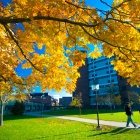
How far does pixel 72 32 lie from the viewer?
4320 mm

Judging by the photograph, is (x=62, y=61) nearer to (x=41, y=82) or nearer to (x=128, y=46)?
(x=41, y=82)

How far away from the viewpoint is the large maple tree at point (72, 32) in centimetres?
404

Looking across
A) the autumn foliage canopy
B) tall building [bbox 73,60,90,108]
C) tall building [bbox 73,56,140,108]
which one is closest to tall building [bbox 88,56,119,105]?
tall building [bbox 73,56,140,108]

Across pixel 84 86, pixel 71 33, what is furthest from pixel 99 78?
pixel 71 33

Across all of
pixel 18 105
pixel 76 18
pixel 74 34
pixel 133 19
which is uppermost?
pixel 76 18

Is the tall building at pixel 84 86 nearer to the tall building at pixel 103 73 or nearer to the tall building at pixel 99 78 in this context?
the tall building at pixel 99 78

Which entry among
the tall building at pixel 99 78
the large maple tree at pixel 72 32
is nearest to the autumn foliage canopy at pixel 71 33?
the large maple tree at pixel 72 32

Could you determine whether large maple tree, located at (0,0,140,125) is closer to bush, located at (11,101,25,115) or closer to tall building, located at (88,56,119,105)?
bush, located at (11,101,25,115)

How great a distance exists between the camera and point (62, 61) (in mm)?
5820

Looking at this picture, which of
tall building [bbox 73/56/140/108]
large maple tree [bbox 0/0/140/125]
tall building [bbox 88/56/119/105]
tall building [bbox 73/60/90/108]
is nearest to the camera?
large maple tree [bbox 0/0/140/125]

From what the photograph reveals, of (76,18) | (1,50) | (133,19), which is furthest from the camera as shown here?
(1,50)

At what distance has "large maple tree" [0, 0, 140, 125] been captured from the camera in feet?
13.3

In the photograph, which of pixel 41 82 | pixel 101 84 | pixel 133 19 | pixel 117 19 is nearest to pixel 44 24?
pixel 117 19

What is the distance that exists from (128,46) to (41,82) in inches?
129
